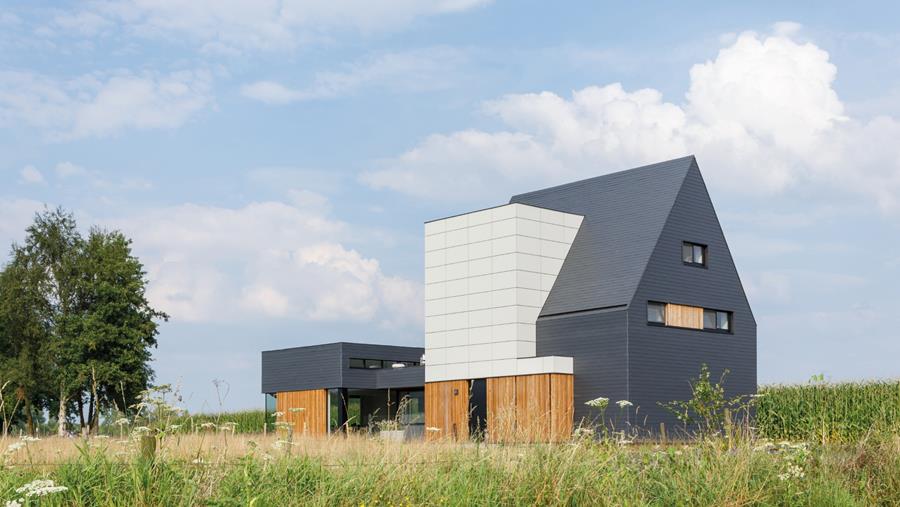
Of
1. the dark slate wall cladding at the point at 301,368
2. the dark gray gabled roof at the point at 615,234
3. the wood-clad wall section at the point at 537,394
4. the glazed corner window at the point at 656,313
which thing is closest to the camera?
the wood-clad wall section at the point at 537,394

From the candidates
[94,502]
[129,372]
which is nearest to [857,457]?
[94,502]

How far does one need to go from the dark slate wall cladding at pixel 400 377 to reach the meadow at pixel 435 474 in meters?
22.4

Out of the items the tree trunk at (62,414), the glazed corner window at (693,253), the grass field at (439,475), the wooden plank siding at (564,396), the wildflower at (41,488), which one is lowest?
the tree trunk at (62,414)

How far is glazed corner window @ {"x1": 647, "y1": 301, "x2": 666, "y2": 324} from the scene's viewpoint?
29.0 metres

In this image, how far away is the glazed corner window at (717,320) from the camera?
31.0m

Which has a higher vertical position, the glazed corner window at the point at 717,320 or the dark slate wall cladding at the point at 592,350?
the glazed corner window at the point at 717,320

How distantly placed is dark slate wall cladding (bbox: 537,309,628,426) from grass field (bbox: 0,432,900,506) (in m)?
A: 17.4

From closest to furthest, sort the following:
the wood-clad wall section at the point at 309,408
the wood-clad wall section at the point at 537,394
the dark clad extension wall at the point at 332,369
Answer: the wood-clad wall section at the point at 537,394, the dark clad extension wall at the point at 332,369, the wood-clad wall section at the point at 309,408

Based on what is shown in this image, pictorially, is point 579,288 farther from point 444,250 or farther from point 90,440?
point 90,440

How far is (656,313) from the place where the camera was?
2923 centimetres

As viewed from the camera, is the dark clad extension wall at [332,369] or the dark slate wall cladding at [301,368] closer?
the dark clad extension wall at [332,369]

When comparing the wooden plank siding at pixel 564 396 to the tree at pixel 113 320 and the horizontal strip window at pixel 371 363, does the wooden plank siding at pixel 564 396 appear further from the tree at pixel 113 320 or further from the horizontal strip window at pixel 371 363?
the tree at pixel 113 320

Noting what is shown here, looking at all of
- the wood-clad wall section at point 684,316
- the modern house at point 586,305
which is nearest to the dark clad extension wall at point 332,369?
the modern house at point 586,305

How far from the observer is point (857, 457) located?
11.1 meters
